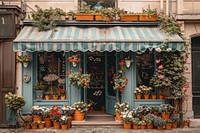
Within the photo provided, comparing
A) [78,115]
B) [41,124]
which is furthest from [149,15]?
[41,124]

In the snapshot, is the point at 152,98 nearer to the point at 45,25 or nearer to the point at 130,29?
the point at 130,29

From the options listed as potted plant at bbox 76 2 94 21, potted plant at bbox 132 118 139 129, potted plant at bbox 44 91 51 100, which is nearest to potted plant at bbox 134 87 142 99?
potted plant at bbox 132 118 139 129

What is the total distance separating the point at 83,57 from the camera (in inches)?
406

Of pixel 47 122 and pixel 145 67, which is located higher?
pixel 145 67

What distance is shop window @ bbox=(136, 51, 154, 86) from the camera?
34.4ft

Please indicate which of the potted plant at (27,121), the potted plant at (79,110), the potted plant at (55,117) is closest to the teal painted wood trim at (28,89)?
the potted plant at (27,121)

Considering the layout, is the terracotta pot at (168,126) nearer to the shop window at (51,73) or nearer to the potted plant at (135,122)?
the potted plant at (135,122)

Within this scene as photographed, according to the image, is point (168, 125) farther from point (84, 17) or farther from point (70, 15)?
point (70, 15)

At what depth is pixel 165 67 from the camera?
32.3 ft

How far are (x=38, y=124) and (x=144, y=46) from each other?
4550 mm

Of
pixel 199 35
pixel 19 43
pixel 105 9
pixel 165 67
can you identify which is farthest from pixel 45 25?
pixel 199 35

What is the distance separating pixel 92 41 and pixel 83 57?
1279mm

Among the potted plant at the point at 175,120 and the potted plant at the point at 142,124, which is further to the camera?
the potted plant at the point at 175,120

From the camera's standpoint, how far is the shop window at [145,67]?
10.5m
